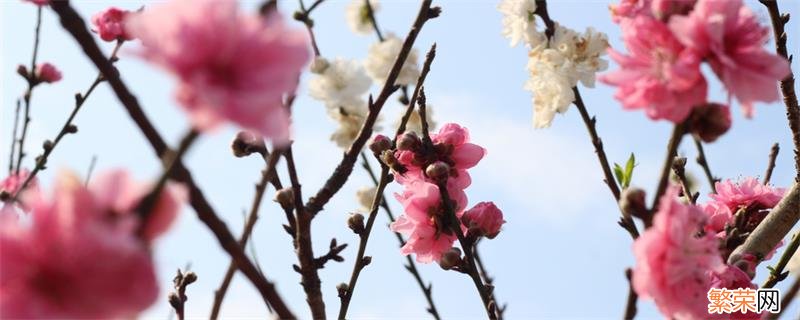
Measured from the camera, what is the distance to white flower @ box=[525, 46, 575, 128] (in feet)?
6.65

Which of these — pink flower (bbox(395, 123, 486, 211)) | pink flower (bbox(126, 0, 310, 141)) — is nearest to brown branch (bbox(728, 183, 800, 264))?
pink flower (bbox(395, 123, 486, 211))

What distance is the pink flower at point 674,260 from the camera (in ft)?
3.29

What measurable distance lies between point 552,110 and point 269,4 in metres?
1.37

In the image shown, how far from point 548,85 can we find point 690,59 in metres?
1.09

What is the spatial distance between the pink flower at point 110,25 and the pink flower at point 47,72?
0.61 metres

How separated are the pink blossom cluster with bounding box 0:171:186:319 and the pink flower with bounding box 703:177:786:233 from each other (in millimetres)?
1544

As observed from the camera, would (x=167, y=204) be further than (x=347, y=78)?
No

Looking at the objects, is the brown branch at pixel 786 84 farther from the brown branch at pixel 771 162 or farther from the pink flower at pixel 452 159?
the pink flower at pixel 452 159

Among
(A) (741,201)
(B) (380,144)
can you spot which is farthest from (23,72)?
(A) (741,201)

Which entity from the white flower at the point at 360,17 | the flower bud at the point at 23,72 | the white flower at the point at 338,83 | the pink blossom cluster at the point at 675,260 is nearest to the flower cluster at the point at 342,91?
the white flower at the point at 338,83

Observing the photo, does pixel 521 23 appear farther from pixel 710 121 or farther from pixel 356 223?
pixel 710 121

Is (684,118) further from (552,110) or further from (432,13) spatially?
(552,110)

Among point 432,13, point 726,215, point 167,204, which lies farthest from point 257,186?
point 726,215

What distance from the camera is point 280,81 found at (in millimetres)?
725
